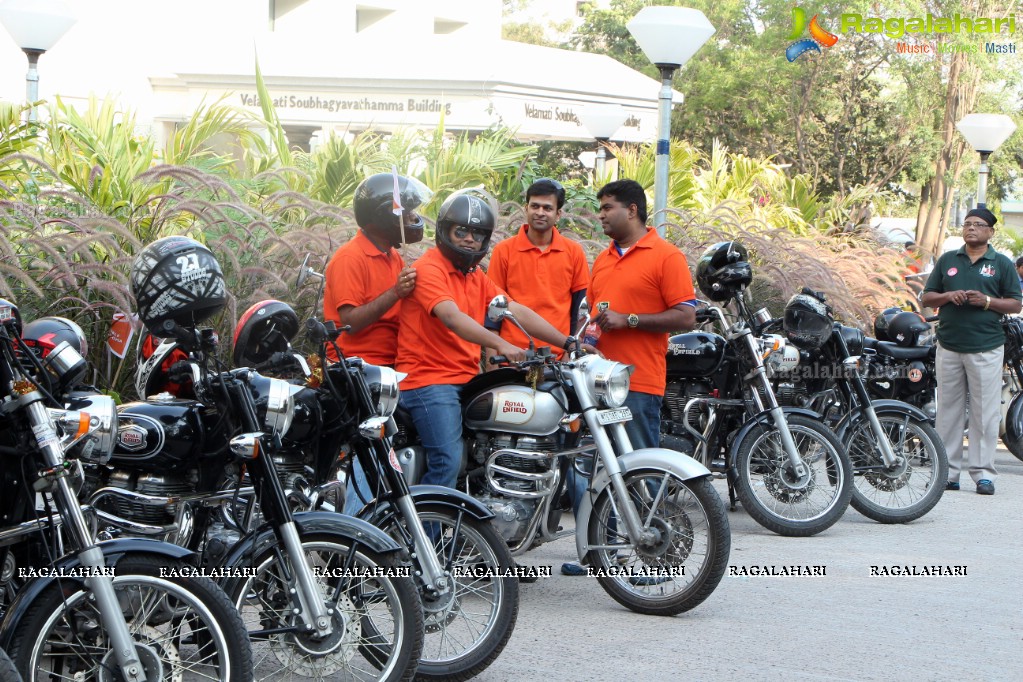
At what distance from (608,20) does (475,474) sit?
1566 inches

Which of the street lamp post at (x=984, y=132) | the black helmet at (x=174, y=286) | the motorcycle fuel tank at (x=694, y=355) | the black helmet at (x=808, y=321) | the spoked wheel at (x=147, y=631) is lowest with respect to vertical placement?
the spoked wheel at (x=147, y=631)

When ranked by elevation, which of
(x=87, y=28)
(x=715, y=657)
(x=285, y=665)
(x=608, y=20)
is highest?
(x=608, y=20)

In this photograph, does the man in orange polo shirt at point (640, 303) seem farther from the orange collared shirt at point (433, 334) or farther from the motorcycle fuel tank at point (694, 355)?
the motorcycle fuel tank at point (694, 355)

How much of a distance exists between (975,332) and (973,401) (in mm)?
558

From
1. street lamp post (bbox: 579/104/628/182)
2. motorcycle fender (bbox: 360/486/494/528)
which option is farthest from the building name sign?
motorcycle fender (bbox: 360/486/494/528)

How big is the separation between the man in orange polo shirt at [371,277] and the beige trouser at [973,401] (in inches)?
211

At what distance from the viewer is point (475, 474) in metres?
5.96

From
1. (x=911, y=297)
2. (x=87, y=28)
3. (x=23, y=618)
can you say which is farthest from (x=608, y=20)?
(x=23, y=618)

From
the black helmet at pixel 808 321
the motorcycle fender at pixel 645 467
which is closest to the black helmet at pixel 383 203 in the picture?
the motorcycle fender at pixel 645 467

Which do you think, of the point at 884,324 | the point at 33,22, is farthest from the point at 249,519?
the point at 33,22

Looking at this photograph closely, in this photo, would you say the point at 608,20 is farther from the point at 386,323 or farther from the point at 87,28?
the point at 386,323

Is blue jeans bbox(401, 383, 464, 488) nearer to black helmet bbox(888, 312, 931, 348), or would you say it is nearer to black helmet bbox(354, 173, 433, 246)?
black helmet bbox(354, 173, 433, 246)

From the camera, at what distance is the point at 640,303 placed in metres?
7.03

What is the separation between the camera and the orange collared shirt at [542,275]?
7410mm
